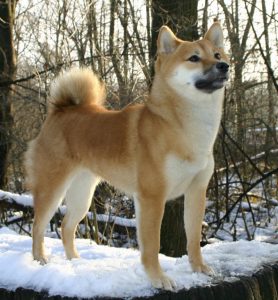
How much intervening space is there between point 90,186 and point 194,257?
126 centimetres

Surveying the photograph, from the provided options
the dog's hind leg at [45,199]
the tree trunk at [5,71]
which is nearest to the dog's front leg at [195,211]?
the dog's hind leg at [45,199]

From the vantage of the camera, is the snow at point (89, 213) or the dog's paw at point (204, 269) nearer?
the dog's paw at point (204, 269)

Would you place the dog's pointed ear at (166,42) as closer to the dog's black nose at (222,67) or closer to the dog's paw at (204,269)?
the dog's black nose at (222,67)

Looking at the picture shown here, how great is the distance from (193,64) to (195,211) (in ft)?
3.07

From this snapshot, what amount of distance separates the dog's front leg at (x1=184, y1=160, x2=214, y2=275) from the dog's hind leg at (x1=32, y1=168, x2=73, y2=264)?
0.98 m

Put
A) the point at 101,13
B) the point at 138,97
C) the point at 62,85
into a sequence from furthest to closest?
the point at 101,13 → the point at 138,97 → the point at 62,85

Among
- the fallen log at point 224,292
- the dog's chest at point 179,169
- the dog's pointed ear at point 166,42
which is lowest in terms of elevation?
the fallen log at point 224,292

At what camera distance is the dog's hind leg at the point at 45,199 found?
3.57 meters

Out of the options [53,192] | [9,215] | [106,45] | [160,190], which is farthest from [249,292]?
[106,45]

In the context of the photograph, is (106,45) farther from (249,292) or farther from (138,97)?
(249,292)

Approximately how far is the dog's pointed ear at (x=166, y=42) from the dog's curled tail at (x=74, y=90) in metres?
0.90

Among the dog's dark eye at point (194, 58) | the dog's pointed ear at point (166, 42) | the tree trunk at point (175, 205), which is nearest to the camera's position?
the dog's dark eye at point (194, 58)

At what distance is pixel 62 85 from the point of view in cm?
391

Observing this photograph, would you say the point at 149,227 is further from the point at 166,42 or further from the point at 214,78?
the point at 166,42
